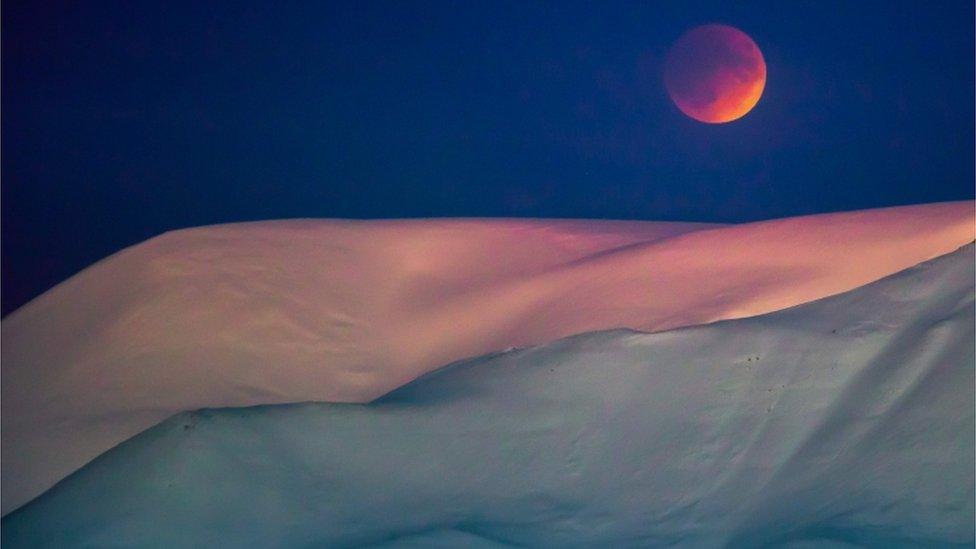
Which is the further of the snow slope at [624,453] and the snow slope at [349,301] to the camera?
the snow slope at [349,301]

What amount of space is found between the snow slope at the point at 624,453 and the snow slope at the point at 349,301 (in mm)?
292

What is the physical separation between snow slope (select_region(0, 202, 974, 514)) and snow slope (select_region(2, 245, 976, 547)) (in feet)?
0.96

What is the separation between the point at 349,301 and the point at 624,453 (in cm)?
122

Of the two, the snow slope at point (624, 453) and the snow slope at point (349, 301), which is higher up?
the snow slope at point (349, 301)

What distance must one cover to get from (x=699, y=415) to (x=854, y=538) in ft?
1.10

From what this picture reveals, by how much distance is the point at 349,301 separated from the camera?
2.66m

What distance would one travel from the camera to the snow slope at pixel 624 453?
5.03 ft

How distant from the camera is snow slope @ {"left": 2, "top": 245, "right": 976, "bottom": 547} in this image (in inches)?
60.3

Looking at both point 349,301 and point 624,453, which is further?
point 349,301

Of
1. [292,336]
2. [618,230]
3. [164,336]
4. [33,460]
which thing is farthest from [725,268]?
[33,460]

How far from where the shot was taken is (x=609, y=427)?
1691mm

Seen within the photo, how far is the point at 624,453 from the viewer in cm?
166

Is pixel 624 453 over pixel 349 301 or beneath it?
beneath

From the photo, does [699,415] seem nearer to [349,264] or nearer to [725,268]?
[725,268]
